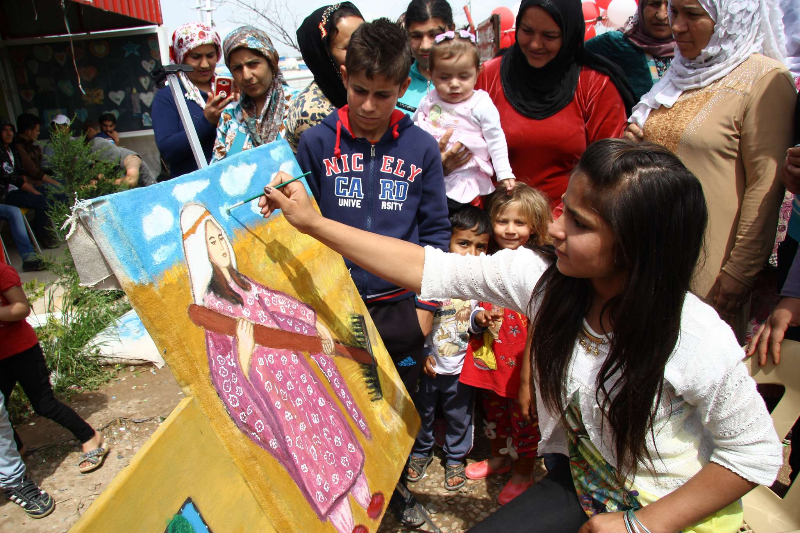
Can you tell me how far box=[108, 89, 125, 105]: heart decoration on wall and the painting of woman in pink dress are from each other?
31.7 feet

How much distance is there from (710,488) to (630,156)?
850mm

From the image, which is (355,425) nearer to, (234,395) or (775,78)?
(234,395)

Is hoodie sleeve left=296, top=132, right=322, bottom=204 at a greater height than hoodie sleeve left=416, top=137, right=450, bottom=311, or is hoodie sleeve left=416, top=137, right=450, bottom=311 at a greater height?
hoodie sleeve left=296, top=132, right=322, bottom=204

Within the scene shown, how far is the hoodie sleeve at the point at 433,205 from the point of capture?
2146 millimetres

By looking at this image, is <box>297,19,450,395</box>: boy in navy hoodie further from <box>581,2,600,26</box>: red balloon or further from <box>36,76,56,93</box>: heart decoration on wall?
<box>36,76,56,93</box>: heart decoration on wall

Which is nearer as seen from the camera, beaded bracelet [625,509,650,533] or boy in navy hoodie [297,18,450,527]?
beaded bracelet [625,509,650,533]

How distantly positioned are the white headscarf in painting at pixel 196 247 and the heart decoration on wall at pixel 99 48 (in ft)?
32.6

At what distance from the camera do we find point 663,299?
4.29 feet

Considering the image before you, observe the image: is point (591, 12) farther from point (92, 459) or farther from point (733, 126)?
point (92, 459)

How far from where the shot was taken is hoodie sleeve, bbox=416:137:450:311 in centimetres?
215

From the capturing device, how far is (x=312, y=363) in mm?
1595

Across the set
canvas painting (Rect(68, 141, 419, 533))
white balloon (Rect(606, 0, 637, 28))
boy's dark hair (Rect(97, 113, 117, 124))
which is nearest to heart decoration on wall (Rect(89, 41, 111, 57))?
boy's dark hair (Rect(97, 113, 117, 124))

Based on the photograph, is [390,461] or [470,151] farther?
[470,151]

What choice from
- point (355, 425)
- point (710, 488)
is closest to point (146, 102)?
point (355, 425)
